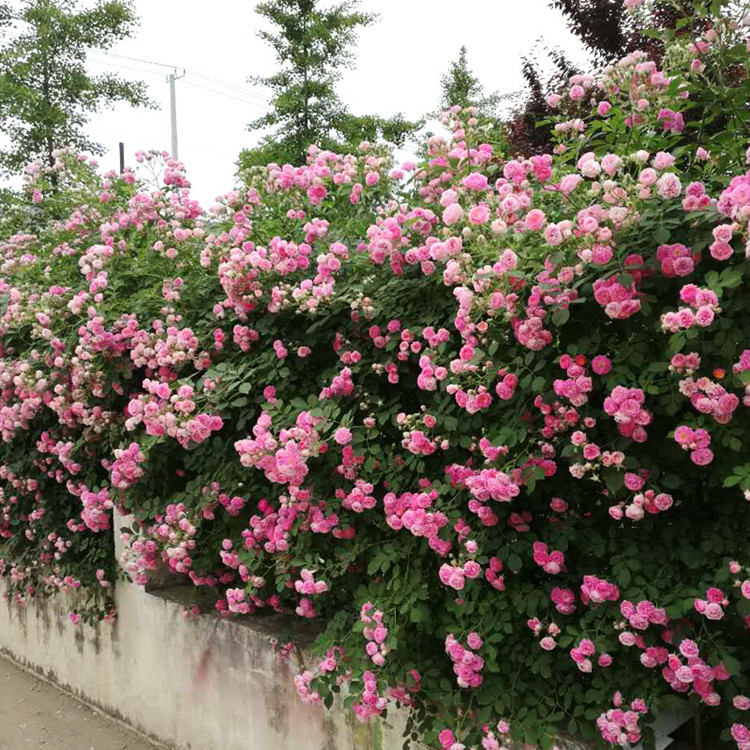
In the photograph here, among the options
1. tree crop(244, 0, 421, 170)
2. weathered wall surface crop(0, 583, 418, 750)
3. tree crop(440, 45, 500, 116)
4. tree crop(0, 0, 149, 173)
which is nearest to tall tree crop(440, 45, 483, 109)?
tree crop(440, 45, 500, 116)

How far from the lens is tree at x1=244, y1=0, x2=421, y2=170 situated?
1914cm

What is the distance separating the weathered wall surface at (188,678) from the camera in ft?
10.5

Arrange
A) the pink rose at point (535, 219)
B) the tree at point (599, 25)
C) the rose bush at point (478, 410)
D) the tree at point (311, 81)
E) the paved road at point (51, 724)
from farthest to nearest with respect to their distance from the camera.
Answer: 1. the tree at point (311, 81)
2. the tree at point (599, 25)
3. the paved road at point (51, 724)
4. the pink rose at point (535, 219)
5. the rose bush at point (478, 410)

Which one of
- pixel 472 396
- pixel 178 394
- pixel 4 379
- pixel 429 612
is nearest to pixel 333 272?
pixel 178 394

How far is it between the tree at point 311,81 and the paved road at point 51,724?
1547 cm

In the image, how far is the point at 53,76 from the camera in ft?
50.8

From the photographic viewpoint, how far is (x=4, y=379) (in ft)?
13.9

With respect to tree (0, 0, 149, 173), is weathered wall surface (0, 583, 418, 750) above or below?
below

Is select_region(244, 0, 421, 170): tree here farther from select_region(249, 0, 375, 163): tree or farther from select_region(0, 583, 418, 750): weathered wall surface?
select_region(0, 583, 418, 750): weathered wall surface

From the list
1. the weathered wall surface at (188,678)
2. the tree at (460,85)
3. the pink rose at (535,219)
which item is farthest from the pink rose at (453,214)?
the tree at (460,85)

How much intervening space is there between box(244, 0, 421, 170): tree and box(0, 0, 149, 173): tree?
4163 millimetres

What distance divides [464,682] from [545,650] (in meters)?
0.26

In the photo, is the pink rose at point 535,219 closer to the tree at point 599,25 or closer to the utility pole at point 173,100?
the tree at point 599,25

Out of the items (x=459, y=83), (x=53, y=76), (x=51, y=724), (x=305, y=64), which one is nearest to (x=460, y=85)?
(x=459, y=83)
